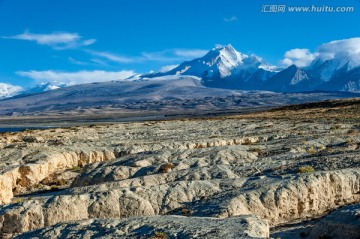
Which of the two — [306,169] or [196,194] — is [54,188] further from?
[306,169]

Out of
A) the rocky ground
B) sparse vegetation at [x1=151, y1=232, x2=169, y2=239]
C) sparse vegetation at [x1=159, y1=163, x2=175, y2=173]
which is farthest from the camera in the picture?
sparse vegetation at [x1=159, y1=163, x2=175, y2=173]

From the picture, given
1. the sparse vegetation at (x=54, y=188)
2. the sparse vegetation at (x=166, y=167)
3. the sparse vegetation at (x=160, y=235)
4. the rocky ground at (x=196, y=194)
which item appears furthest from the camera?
the sparse vegetation at (x=54, y=188)

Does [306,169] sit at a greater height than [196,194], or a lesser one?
greater

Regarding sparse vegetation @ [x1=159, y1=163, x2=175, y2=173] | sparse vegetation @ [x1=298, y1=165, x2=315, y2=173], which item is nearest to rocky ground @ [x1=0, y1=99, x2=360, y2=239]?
sparse vegetation @ [x1=298, y1=165, x2=315, y2=173]

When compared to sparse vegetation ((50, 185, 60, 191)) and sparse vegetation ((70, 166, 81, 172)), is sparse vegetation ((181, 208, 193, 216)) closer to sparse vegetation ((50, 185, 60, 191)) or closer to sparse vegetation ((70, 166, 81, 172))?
sparse vegetation ((50, 185, 60, 191))

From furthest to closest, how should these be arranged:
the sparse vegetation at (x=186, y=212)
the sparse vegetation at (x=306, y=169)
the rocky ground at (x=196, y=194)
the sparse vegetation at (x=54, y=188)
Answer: the sparse vegetation at (x=54, y=188), the sparse vegetation at (x=306, y=169), the sparse vegetation at (x=186, y=212), the rocky ground at (x=196, y=194)

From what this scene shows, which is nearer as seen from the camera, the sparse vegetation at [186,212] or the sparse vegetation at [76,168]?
the sparse vegetation at [186,212]

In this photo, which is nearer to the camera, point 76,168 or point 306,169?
Answer: point 306,169

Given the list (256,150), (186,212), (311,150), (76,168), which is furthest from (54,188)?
(311,150)

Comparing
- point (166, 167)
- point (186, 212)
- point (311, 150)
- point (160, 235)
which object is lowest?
point (186, 212)

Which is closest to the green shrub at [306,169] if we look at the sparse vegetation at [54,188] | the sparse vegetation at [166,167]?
the sparse vegetation at [166,167]

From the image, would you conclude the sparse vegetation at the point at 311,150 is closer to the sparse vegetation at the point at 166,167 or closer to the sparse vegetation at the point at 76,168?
the sparse vegetation at the point at 166,167

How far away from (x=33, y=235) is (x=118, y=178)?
13.5 meters

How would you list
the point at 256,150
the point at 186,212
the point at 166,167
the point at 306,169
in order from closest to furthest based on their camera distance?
the point at 186,212 → the point at 306,169 → the point at 166,167 → the point at 256,150
